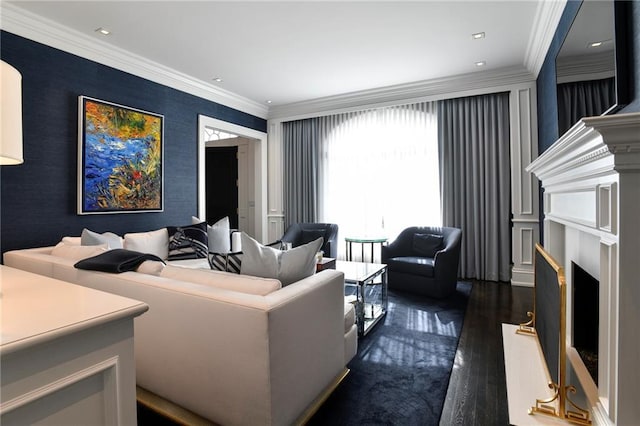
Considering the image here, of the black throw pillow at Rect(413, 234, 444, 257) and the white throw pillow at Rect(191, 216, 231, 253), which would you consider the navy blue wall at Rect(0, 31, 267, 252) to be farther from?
the black throw pillow at Rect(413, 234, 444, 257)

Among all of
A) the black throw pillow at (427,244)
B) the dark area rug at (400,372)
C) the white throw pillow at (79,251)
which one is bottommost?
the dark area rug at (400,372)

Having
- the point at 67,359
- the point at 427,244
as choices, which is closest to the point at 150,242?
the point at 67,359

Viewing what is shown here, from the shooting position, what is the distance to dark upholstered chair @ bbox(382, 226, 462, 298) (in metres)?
3.67

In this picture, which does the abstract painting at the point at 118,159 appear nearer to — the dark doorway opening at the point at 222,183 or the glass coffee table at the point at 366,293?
the glass coffee table at the point at 366,293

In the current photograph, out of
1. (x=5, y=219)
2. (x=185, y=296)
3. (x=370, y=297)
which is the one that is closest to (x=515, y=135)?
(x=370, y=297)

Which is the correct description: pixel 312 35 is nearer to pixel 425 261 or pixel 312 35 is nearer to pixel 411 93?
pixel 411 93

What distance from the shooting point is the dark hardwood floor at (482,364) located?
1.75 metres

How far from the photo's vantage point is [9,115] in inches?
37.2

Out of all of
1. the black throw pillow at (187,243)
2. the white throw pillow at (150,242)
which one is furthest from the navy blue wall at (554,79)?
the white throw pillow at (150,242)

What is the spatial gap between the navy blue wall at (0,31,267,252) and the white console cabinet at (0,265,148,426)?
2.55 m

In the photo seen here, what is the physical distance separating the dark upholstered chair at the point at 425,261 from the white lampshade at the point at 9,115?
3.50m

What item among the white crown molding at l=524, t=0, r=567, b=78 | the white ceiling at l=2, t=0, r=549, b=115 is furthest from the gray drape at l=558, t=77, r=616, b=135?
the white ceiling at l=2, t=0, r=549, b=115

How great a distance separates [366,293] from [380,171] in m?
2.09

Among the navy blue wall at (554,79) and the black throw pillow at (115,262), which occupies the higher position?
the navy blue wall at (554,79)
